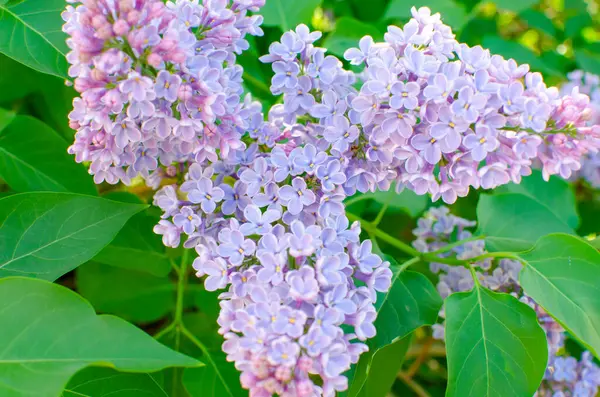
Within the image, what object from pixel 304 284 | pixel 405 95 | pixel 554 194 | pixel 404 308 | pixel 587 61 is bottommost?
pixel 554 194

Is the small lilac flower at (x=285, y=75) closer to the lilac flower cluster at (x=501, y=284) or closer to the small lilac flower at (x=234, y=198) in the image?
the small lilac flower at (x=234, y=198)

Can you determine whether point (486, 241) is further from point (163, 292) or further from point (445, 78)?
point (163, 292)

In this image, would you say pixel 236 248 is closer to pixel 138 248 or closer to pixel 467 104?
pixel 467 104

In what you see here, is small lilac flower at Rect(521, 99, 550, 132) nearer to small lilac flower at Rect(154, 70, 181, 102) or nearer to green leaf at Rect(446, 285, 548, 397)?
green leaf at Rect(446, 285, 548, 397)

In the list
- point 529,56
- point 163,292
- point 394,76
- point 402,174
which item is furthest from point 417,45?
point 529,56

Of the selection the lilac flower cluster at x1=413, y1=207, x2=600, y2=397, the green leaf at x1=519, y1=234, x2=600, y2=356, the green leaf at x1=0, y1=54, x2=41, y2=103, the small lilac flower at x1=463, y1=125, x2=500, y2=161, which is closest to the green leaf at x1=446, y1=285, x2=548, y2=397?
the green leaf at x1=519, y1=234, x2=600, y2=356

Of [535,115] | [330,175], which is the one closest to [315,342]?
[330,175]

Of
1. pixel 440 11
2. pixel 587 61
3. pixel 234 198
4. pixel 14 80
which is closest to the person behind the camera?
pixel 234 198

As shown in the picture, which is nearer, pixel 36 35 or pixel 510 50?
pixel 36 35
